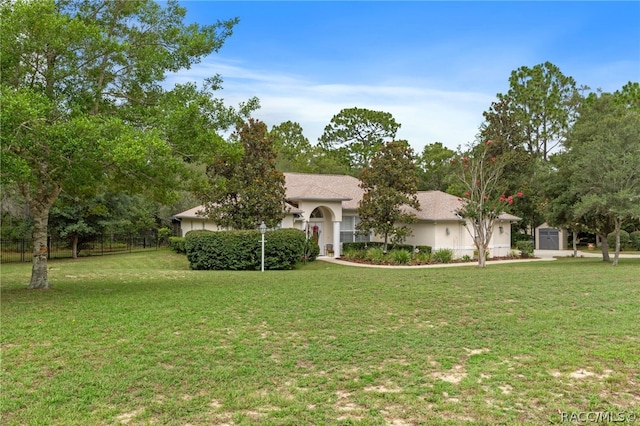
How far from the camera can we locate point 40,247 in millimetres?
10656

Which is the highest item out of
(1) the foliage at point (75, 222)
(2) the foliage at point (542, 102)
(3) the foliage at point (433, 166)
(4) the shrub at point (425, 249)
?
(2) the foliage at point (542, 102)

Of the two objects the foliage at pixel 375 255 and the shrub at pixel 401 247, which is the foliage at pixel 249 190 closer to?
the foliage at pixel 375 255

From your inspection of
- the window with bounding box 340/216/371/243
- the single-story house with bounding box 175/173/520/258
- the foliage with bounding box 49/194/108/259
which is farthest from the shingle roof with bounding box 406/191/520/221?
the foliage with bounding box 49/194/108/259

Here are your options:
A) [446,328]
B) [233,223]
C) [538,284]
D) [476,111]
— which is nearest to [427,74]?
[538,284]

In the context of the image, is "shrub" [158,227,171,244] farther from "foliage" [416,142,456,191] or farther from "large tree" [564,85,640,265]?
"large tree" [564,85,640,265]

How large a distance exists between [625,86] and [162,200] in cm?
4033

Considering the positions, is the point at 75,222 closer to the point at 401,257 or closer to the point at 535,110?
the point at 401,257

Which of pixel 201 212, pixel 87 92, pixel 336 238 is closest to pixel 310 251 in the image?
pixel 336 238

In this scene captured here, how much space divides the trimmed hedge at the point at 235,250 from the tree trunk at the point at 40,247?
Result: 24.1ft

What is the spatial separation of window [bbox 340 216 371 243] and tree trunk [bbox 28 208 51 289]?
54.8 ft

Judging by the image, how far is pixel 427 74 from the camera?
1703 cm

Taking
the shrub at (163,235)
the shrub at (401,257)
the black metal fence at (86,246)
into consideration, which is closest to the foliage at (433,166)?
the shrub at (401,257)

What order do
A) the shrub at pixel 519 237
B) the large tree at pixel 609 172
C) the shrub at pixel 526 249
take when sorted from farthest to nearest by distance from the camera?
1. the shrub at pixel 519 237
2. the shrub at pixel 526 249
3. the large tree at pixel 609 172

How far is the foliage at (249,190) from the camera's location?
65.9ft
